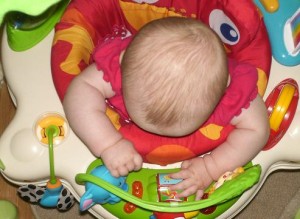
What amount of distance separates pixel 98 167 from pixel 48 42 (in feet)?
0.84

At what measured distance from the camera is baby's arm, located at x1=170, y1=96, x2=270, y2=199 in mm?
886

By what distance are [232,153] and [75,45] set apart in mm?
305

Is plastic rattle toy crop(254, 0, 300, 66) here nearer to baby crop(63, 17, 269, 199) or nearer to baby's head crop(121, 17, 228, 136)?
baby crop(63, 17, 269, 199)

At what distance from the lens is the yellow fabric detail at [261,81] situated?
0.94m

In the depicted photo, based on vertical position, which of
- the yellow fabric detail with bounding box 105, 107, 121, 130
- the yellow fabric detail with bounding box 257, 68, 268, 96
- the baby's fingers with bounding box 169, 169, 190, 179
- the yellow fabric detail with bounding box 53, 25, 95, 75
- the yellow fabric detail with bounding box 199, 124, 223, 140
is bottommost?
the baby's fingers with bounding box 169, 169, 190, 179

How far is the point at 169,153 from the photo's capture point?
0.90m

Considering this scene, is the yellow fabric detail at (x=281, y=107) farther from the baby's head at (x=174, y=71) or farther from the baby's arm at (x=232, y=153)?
the baby's head at (x=174, y=71)

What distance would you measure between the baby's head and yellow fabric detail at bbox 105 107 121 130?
0.46 ft

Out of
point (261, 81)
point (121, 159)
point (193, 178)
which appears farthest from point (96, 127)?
point (261, 81)

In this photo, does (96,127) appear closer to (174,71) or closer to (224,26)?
(174,71)

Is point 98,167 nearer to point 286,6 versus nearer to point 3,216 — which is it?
point 3,216

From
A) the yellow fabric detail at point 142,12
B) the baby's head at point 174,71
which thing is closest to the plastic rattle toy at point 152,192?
the baby's head at point 174,71

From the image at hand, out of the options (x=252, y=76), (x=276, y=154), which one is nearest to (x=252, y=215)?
(x=276, y=154)

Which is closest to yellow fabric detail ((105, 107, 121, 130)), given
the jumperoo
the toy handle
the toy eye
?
the jumperoo
